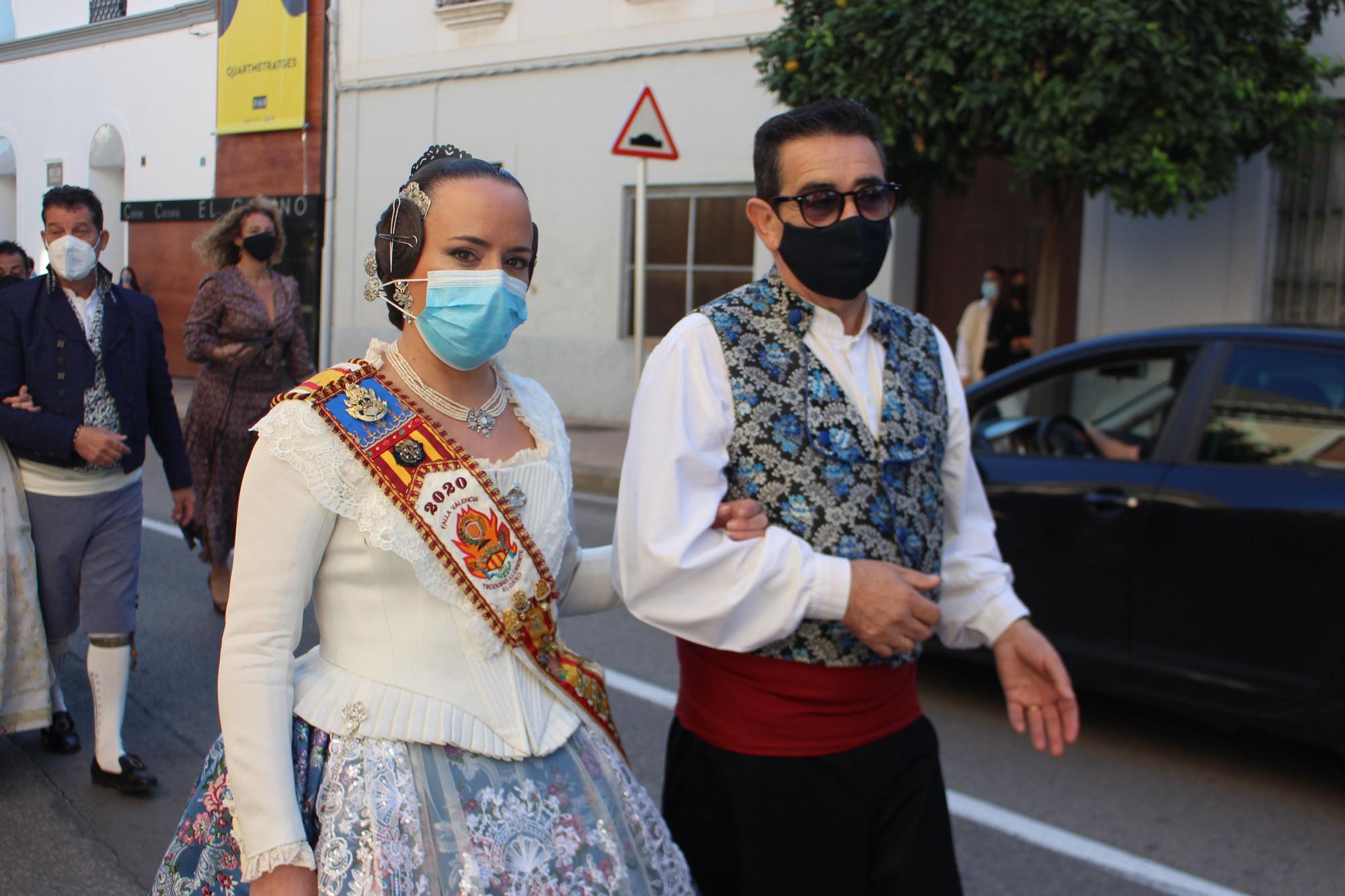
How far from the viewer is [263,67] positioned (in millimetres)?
16250

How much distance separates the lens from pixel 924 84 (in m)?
8.77

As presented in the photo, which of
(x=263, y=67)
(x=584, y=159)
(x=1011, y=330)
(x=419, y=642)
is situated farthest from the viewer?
(x=263, y=67)

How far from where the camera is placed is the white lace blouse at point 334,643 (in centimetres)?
173

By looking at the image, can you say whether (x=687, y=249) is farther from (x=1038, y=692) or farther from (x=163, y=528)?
(x=1038, y=692)

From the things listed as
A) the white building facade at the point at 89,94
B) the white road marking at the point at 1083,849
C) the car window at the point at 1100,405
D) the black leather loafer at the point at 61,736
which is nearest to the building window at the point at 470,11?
the white building facade at the point at 89,94

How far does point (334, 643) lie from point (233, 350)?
4.18 m

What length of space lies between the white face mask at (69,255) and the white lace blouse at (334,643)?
2664 mm

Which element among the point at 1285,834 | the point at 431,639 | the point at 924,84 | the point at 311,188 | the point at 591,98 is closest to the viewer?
the point at 431,639

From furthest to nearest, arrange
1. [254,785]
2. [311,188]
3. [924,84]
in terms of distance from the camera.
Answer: [311,188] → [924,84] → [254,785]

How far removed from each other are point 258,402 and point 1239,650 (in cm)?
428

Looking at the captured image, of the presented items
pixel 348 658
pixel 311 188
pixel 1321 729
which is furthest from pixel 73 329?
pixel 311 188

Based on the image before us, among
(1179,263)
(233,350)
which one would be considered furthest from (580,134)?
(233,350)

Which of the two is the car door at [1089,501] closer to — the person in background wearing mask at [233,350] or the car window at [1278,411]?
the car window at [1278,411]

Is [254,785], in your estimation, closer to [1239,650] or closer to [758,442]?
[758,442]
